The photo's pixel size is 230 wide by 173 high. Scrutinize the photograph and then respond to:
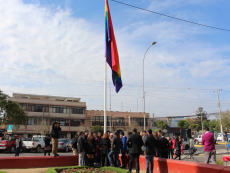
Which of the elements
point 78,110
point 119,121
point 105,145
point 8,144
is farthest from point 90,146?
point 119,121

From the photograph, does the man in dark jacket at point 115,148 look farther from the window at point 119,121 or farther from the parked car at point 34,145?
the window at point 119,121

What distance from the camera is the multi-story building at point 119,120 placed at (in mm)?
62719

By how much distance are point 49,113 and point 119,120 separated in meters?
21.5

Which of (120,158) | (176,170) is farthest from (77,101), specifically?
(176,170)

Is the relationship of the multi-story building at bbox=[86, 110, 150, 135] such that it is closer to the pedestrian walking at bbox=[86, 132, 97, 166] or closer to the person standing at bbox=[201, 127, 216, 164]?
the pedestrian walking at bbox=[86, 132, 97, 166]

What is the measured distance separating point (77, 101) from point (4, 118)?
111ft

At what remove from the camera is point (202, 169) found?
7242mm

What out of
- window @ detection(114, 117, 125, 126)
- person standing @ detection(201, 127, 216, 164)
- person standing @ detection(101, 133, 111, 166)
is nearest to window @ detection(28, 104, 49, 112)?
window @ detection(114, 117, 125, 126)

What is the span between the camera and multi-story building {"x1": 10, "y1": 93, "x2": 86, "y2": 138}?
51156 mm

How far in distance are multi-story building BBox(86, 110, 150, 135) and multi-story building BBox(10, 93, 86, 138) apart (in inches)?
127

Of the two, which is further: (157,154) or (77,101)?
(77,101)

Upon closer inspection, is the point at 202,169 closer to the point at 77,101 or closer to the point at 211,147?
the point at 211,147

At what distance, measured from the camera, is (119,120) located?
6725 cm

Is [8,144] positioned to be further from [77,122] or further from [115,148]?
[77,122]
